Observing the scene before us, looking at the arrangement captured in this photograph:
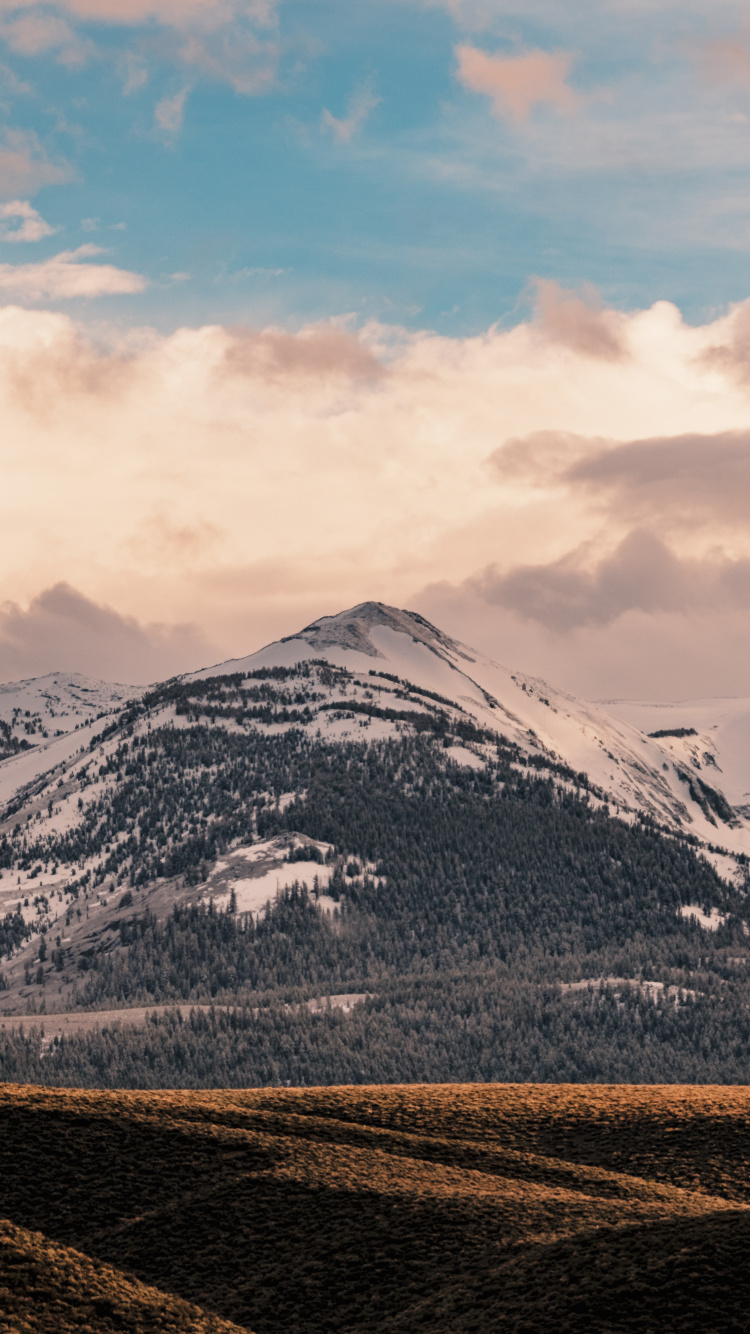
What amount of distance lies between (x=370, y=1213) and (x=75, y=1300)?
46.7 ft

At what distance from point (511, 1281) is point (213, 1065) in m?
170

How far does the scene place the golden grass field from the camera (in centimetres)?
3534

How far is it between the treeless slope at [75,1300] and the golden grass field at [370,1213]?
0.09 metres

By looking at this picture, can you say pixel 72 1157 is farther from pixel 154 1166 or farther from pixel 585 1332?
pixel 585 1332

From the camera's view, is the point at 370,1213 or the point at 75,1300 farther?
the point at 370,1213

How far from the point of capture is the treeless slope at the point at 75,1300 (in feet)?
110

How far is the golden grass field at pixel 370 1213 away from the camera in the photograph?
3534 cm

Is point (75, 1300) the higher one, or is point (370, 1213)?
point (75, 1300)

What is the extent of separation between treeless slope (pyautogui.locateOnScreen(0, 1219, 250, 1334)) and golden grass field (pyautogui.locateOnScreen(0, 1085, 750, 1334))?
9cm

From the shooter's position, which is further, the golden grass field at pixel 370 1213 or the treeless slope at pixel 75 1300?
the golden grass field at pixel 370 1213

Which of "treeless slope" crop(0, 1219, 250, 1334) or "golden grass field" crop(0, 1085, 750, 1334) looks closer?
"treeless slope" crop(0, 1219, 250, 1334)

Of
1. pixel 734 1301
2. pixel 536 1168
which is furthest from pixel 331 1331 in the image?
pixel 536 1168

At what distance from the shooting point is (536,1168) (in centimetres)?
5481

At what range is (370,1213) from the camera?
45625mm
